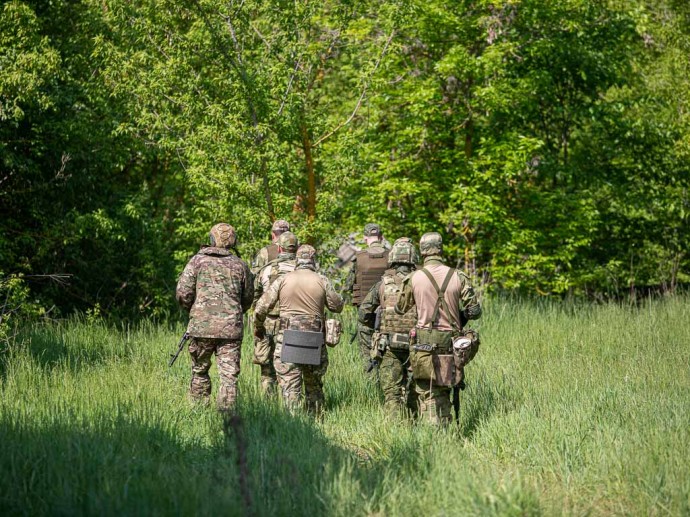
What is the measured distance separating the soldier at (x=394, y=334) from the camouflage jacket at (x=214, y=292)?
4.49ft

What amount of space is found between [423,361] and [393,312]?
2.96 feet

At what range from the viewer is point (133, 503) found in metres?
5.58

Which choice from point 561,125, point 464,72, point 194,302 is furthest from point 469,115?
point 194,302

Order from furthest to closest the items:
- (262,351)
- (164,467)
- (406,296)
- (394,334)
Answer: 1. (262,351)
2. (394,334)
3. (406,296)
4. (164,467)

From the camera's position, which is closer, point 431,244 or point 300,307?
point 431,244

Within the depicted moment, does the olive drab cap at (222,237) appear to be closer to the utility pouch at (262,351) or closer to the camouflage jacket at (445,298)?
the utility pouch at (262,351)

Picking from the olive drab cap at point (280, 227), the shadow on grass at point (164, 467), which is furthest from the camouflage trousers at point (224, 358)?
the olive drab cap at point (280, 227)

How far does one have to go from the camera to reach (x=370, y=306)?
9.25m

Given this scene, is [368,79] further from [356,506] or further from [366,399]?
Result: [356,506]

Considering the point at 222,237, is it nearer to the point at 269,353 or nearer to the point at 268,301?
the point at 268,301

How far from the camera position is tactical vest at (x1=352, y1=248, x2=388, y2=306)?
449 inches

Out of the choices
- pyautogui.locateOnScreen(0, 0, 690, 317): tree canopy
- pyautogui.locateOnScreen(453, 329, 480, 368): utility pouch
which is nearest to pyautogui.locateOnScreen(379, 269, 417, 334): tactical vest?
pyautogui.locateOnScreen(453, 329, 480, 368): utility pouch

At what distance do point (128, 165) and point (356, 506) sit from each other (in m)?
14.7

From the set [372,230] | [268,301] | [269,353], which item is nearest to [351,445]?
[268,301]
